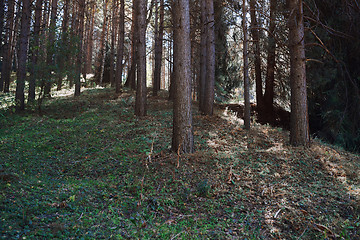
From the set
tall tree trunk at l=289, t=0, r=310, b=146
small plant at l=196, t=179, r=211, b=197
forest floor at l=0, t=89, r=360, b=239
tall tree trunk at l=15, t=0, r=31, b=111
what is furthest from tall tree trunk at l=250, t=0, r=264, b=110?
tall tree trunk at l=15, t=0, r=31, b=111

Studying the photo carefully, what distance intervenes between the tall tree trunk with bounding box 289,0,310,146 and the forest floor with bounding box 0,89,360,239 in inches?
20.3

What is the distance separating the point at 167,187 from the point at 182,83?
9.21ft

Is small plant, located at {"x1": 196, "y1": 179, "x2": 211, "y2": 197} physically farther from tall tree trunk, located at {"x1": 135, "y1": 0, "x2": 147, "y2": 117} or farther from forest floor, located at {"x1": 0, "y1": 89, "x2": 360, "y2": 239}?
tall tree trunk, located at {"x1": 135, "y1": 0, "x2": 147, "y2": 117}

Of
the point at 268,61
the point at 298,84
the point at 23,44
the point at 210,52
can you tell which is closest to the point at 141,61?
the point at 210,52

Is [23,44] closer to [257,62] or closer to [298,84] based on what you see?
[298,84]

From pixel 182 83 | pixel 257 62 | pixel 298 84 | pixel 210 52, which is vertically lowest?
pixel 182 83

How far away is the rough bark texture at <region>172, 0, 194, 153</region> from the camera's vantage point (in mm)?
6516

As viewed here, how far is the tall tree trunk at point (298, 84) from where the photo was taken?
7.76 metres

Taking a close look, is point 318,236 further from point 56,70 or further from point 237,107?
point 237,107

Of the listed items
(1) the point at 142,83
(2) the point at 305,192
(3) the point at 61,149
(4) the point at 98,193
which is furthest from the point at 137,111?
(2) the point at 305,192

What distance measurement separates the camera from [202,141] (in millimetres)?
8094

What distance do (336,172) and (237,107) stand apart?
36.4ft

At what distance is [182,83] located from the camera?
21.6ft

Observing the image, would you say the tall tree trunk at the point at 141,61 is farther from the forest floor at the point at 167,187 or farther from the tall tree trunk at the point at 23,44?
the tall tree trunk at the point at 23,44
